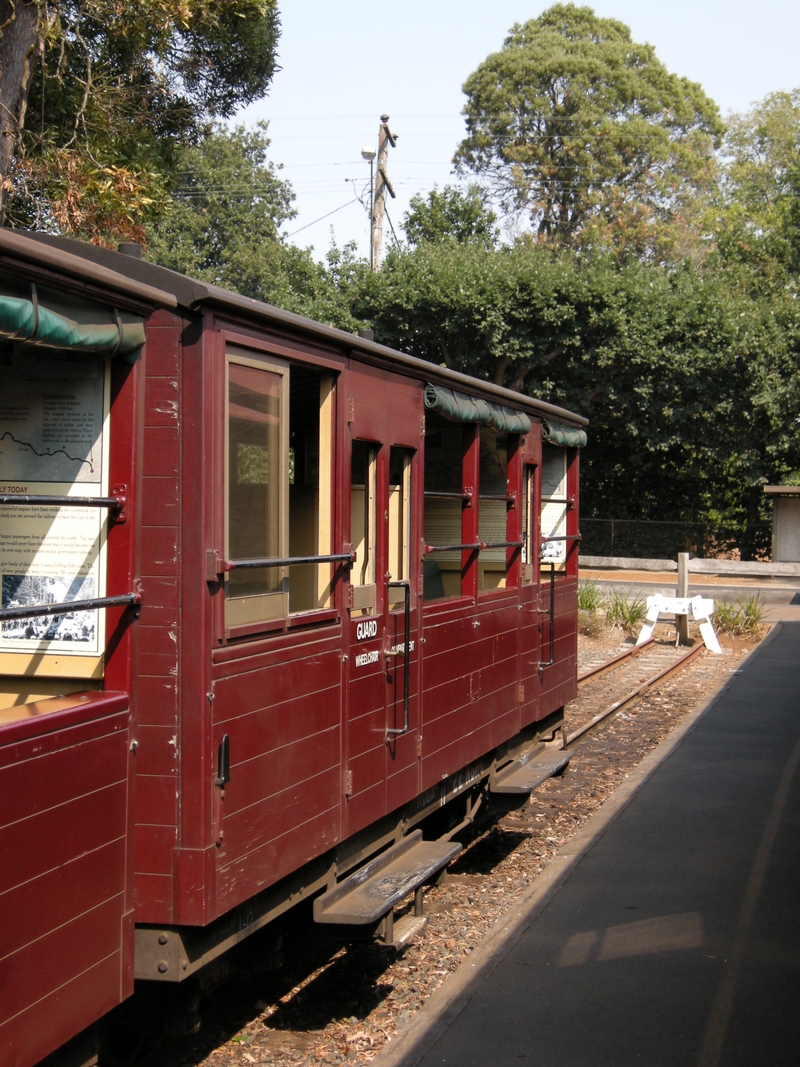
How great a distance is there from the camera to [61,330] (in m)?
3.11

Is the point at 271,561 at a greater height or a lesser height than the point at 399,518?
lesser

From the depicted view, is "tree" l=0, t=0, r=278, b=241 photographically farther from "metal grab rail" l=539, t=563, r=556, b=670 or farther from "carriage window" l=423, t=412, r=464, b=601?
"metal grab rail" l=539, t=563, r=556, b=670

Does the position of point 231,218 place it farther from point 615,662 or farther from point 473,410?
point 473,410

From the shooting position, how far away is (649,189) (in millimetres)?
50000

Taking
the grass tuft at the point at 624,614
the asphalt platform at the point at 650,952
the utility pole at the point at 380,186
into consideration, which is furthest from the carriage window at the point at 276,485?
the utility pole at the point at 380,186

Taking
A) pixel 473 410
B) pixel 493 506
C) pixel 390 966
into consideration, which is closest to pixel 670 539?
pixel 493 506

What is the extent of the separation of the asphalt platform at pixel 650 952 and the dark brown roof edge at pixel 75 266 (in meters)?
3.17

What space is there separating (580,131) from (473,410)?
44.8 metres

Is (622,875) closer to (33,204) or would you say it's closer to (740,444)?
(33,204)

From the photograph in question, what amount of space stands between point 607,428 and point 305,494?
2850 cm

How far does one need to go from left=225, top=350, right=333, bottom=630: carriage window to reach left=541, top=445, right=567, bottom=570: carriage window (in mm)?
4437

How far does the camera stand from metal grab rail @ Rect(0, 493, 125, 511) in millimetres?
2994

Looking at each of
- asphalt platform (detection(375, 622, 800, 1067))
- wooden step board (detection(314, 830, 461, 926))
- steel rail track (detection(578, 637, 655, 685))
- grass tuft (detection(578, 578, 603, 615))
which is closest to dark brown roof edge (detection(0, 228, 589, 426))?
wooden step board (detection(314, 830, 461, 926))

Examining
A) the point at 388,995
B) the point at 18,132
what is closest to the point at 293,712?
the point at 388,995
